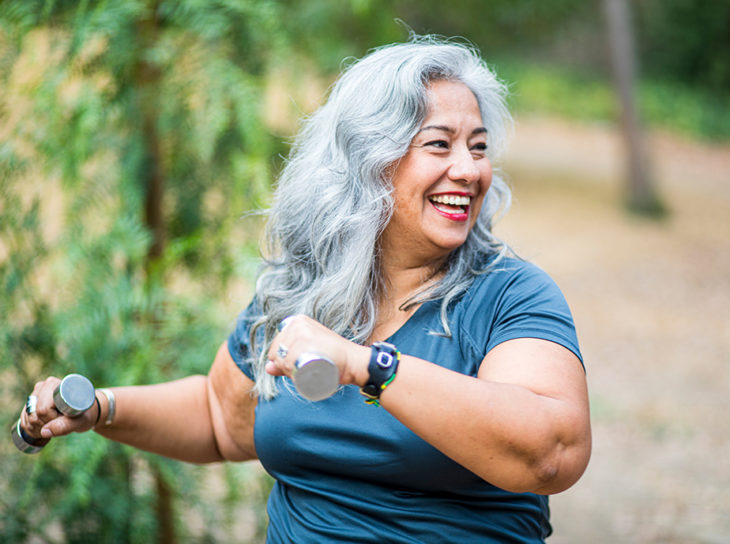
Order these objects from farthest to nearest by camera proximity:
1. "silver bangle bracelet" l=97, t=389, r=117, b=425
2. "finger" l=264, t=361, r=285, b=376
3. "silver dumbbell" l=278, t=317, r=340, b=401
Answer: "silver bangle bracelet" l=97, t=389, r=117, b=425, "finger" l=264, t=361, r=285, b=376, "silver dumbbell" l=278, t=317, r=340, b=401

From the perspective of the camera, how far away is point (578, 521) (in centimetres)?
427

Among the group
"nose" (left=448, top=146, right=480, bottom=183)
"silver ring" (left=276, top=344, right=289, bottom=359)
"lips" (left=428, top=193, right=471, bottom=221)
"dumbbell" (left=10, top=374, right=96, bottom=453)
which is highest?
"nose" (left=448, top=146, right=480, bottom=183)

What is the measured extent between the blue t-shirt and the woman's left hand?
0.28 m

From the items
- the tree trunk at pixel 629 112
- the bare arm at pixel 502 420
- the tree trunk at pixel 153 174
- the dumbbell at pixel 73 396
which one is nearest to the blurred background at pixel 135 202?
the tree trunk at pixel 153 174

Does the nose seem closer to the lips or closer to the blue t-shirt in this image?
the lips

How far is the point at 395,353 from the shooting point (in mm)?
1260

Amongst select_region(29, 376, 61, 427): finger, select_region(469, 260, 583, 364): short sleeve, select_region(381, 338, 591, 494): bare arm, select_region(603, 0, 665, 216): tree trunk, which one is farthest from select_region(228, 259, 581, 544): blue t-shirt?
select_region(603, 0, 665, 216): tree trunk

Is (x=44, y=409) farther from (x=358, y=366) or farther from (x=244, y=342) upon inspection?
(x=358, y=366)

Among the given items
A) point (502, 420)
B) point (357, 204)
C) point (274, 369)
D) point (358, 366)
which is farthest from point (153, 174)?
point (502, 420)

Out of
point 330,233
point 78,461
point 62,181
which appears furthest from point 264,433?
point 62,181

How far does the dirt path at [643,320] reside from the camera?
14.7 ft

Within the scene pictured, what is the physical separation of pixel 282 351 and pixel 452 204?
22.2 inches

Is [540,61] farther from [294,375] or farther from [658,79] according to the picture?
[294,375]

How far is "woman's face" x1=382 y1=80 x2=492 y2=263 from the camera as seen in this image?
1624mm
